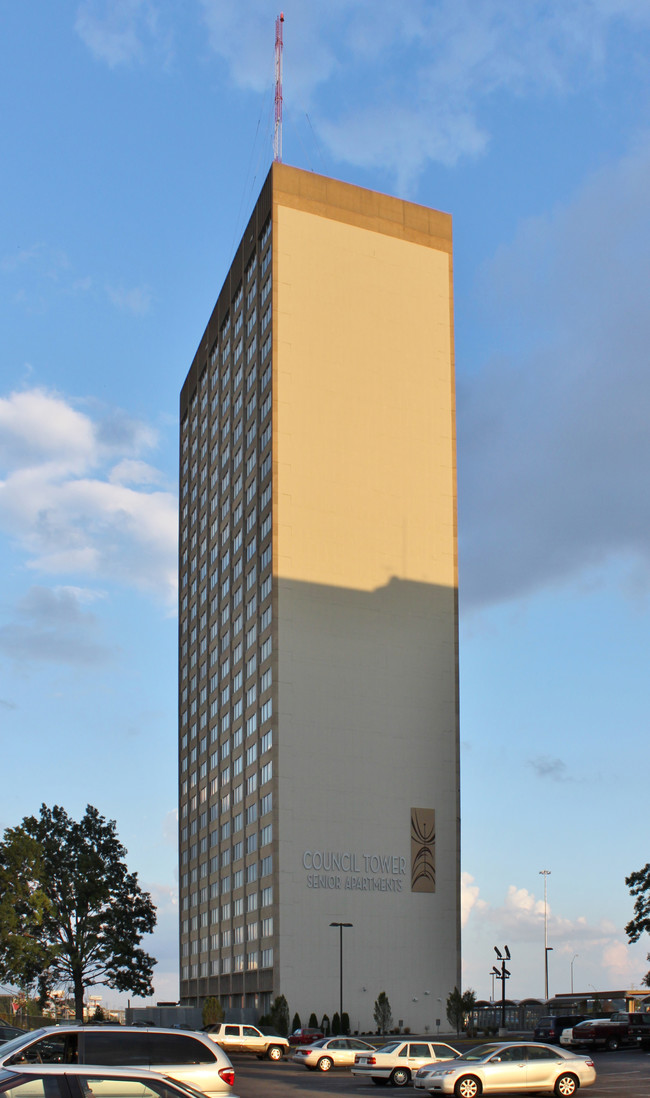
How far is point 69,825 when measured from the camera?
120 metres

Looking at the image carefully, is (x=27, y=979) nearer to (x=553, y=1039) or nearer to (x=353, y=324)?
(x=553, y=1039)

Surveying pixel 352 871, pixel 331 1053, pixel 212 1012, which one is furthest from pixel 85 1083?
pixel 212 1012

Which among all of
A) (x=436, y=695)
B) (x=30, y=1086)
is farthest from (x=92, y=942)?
(x=30, y=1086)

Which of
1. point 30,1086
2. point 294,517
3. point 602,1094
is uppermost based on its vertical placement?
point 294,517

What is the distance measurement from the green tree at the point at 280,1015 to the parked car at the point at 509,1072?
59.7 m

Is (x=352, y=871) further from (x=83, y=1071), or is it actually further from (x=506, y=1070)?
(x=83, y=1071)

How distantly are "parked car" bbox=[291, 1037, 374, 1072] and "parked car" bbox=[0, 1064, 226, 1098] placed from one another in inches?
1583

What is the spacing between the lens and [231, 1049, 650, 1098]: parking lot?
3503 centimetres

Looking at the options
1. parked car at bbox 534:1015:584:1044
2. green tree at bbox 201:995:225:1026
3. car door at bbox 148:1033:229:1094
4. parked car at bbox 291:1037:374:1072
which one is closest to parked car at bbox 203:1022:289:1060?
parked car at bbox 291:1037:374:1072

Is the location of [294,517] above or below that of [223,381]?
below

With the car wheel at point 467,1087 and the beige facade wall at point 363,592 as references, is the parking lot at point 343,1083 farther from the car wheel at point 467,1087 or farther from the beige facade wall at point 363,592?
the beige facade wall at point 363,592

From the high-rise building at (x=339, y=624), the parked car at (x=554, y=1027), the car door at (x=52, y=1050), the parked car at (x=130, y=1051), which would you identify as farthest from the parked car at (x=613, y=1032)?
the car door at (x=52, y=1050)

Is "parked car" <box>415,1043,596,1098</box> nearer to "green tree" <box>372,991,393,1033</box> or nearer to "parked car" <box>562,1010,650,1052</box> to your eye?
"parked car" <box>562,1010,650,1052</box>

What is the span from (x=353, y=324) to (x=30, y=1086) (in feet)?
330
